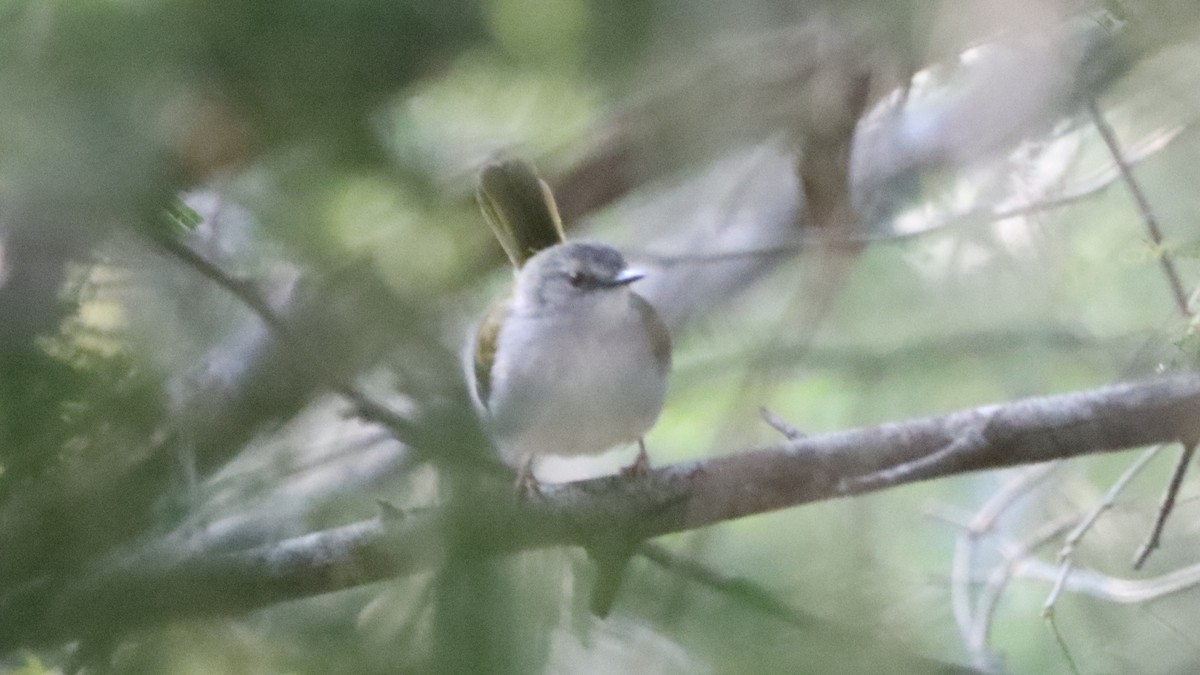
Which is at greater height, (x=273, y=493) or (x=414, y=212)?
(x=414, y=212)

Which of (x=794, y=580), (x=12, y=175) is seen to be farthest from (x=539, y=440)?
(x=12, y=175)

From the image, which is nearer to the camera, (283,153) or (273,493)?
(283,153)

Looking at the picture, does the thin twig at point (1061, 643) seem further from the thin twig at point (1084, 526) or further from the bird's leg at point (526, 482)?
the bird's leg at point (526, 482)

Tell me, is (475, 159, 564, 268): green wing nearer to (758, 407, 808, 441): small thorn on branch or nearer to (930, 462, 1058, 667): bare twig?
(758, 407, 808, 441): small thorn on branch

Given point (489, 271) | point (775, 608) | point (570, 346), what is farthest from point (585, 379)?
point (775, 608)

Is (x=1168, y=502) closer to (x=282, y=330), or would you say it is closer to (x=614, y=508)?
(x=614, y=508)

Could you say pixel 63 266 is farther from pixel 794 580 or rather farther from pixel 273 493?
pixel 794 580
